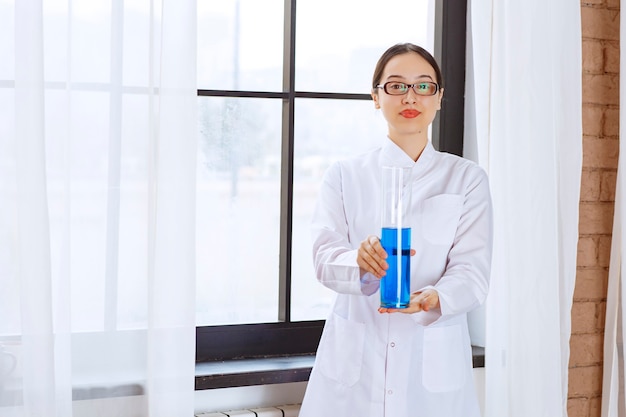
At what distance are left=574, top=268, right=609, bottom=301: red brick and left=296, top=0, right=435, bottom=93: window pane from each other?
87 centimetres

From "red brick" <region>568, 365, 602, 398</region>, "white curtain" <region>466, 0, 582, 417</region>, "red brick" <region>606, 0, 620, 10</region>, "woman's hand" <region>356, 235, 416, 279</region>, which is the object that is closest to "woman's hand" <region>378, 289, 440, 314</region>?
"woman's hand" <region>356, 235, 416, 279</region>

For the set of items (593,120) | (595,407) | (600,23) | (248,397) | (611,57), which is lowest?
(595,407)

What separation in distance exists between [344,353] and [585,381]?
1.14 metres

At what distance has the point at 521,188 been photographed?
271 centimetres

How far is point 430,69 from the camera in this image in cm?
223

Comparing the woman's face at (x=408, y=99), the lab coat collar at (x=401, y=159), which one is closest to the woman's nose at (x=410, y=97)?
the woman's face at (x=408, y=99)

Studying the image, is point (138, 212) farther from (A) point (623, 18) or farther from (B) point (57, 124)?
(A) point (623, 18)

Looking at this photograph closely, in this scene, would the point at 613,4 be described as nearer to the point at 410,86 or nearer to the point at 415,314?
the point at 410,86

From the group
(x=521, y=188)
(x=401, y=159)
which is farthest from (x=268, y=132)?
(x=521, y=188)

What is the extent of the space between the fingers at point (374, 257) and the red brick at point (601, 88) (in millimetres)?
1260

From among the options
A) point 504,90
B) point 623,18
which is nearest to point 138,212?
point 504,90

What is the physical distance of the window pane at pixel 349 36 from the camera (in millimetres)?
2840

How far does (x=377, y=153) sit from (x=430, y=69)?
24 centimetres

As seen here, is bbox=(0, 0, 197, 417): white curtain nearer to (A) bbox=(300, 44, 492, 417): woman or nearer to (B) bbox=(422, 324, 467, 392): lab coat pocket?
(A) bbox=(300, 44, 492, 417): woman
